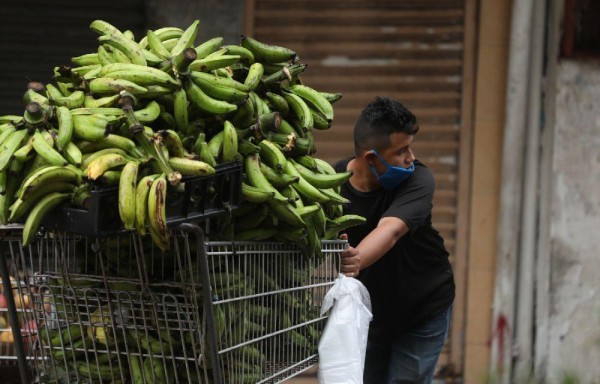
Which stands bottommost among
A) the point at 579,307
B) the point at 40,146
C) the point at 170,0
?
the point at 579,307

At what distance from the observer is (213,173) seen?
→ 3.01 meters

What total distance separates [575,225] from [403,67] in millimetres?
1574

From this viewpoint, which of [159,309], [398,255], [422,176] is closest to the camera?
[159,309]

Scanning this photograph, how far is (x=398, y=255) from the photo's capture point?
4.62 m

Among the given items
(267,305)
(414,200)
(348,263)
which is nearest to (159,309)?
(267,305)

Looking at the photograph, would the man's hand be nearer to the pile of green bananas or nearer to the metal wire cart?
the metal wire cart

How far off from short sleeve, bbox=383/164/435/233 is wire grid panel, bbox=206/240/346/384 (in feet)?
1.97

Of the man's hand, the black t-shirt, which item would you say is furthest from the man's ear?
the man's hand

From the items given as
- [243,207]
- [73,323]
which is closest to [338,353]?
[243,207]

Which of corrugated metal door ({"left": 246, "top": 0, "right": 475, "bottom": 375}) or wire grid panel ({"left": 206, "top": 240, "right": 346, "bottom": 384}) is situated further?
corrugated metal door ({"left": 246, "top": 0, "right": 475, "bottom": 375})

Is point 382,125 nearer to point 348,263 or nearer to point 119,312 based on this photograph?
point 348,263

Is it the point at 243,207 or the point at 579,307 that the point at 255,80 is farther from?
the point at 579,307

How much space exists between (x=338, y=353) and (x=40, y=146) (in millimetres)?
1273

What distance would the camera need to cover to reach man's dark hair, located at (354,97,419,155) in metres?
4.40
